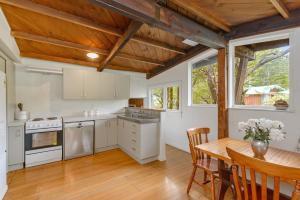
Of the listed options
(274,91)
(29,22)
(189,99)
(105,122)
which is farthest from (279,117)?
(29,22)

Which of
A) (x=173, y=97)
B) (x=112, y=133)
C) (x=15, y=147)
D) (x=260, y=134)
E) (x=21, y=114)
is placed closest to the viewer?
(x=260, y=134)

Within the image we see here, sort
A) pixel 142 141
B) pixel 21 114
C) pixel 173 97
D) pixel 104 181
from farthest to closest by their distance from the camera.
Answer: pixel 173 97
pixel 21 114
pixel 142 141
pixel 104 181

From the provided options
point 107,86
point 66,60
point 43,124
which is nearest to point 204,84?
point 107,86

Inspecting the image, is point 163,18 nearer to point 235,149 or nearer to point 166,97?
point 235,149

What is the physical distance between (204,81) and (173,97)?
1.03 m

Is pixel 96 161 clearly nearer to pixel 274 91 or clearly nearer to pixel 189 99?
pixel 189 99

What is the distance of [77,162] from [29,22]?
2.74 m

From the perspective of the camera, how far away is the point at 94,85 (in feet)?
13.6

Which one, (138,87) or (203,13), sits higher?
(203,13)

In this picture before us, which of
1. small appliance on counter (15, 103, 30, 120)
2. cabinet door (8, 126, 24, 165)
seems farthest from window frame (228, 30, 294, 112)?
small appliance on counter (15, 103, 30, 120)

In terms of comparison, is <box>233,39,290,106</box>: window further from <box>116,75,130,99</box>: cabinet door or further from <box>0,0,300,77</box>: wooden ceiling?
<box>116,75,130,99</box>: cabinet door

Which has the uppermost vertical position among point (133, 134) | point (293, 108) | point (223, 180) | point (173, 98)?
point (173, 98)

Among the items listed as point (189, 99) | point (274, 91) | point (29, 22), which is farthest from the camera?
point (189, 99)

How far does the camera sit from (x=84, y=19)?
234 centimetres
